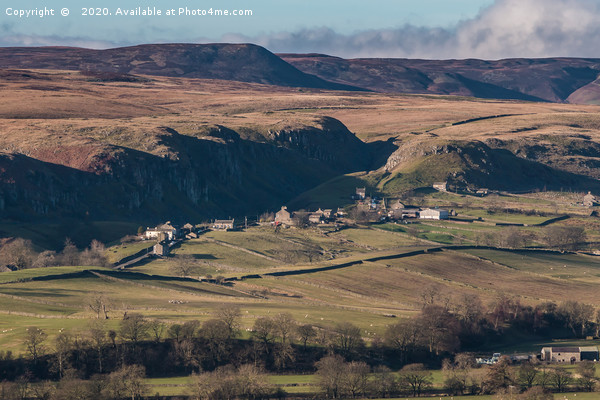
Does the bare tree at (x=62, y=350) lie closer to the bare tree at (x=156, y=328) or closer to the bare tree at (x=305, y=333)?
the bare tree at (x=156, y=328)

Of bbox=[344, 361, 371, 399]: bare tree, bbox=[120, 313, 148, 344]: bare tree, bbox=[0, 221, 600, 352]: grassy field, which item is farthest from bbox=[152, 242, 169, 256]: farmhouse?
bbox=[344, 361, 371, 399]: bare tree

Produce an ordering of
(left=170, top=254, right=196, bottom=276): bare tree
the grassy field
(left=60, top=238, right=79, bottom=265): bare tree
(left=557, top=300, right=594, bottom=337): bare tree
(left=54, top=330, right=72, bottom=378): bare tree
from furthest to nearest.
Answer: (left=60, top=238, right=79, bottom=265): bare tree → (left=170, top=254, right=196, bottom=276): bare tree → (left=557, top=300, right=594, bottom=337): bare tree → the grassy field → (left=54, top=330, right=72, bottom=378): bare tree

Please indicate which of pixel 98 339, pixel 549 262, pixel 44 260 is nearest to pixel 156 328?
pixel 98 339

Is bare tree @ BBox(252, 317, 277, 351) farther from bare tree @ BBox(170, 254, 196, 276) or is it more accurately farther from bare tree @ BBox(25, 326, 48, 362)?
bare tree @ BBox(170, 254, 196, 276)

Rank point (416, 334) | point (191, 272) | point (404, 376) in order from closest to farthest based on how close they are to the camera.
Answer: point (404, 376)
point (416, 334)
point (191, 272)

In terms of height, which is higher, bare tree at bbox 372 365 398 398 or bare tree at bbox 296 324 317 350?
bare tree at bbox 296 324 317 350

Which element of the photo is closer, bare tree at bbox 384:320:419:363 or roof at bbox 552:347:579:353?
bare tree at bbox 384:320:419:363

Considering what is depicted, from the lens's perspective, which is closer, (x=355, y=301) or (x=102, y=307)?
(x=102, y=307)

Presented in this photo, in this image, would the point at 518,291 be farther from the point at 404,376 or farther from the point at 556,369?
the point at 404,376

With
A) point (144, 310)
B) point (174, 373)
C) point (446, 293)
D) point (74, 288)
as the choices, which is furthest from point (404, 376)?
point (74, 288)
